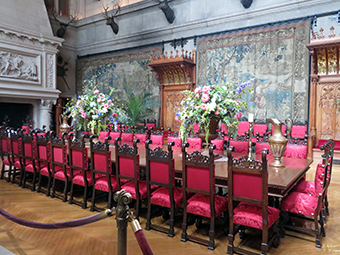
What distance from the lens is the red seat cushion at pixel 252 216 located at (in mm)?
2399

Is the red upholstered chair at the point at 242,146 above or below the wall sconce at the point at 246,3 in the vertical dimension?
below

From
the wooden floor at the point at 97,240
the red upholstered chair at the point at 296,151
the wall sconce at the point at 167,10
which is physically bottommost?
the wooden floor at the point at 97,240

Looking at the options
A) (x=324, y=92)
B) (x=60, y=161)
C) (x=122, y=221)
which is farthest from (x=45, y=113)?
(x=122, y=221)

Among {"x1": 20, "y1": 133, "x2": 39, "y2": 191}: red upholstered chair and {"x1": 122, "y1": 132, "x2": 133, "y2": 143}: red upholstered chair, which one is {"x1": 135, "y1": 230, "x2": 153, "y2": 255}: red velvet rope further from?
{"x1": 122, "y1": 132, "x2": 133, "y2": 143}: red upholstered chair

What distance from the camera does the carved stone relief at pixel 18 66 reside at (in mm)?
9406

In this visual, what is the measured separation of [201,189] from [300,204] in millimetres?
1047

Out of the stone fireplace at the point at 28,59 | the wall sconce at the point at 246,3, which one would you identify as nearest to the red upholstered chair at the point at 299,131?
the wall sconce at the point at 246,3

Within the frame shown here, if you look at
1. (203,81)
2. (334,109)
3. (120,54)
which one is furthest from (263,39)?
(120,54)

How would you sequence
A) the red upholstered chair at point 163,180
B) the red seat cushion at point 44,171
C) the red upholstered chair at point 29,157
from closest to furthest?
the red upholstered chair at point 163,180
the red seat cushion at point 44,171
the red upholstered chair at point 29,157

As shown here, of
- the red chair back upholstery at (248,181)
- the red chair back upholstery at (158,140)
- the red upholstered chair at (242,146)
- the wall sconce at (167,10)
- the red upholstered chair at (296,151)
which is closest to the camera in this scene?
the red chair back upholstery at (248,181)

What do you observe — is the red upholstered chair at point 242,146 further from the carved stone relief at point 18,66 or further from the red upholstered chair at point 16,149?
the carved stone relief at point 18,66

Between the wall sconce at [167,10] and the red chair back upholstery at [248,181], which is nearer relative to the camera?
the red chair back upholstery at [248,181]

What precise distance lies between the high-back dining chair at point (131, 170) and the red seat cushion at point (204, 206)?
723 millimetres

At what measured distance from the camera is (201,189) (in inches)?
107
